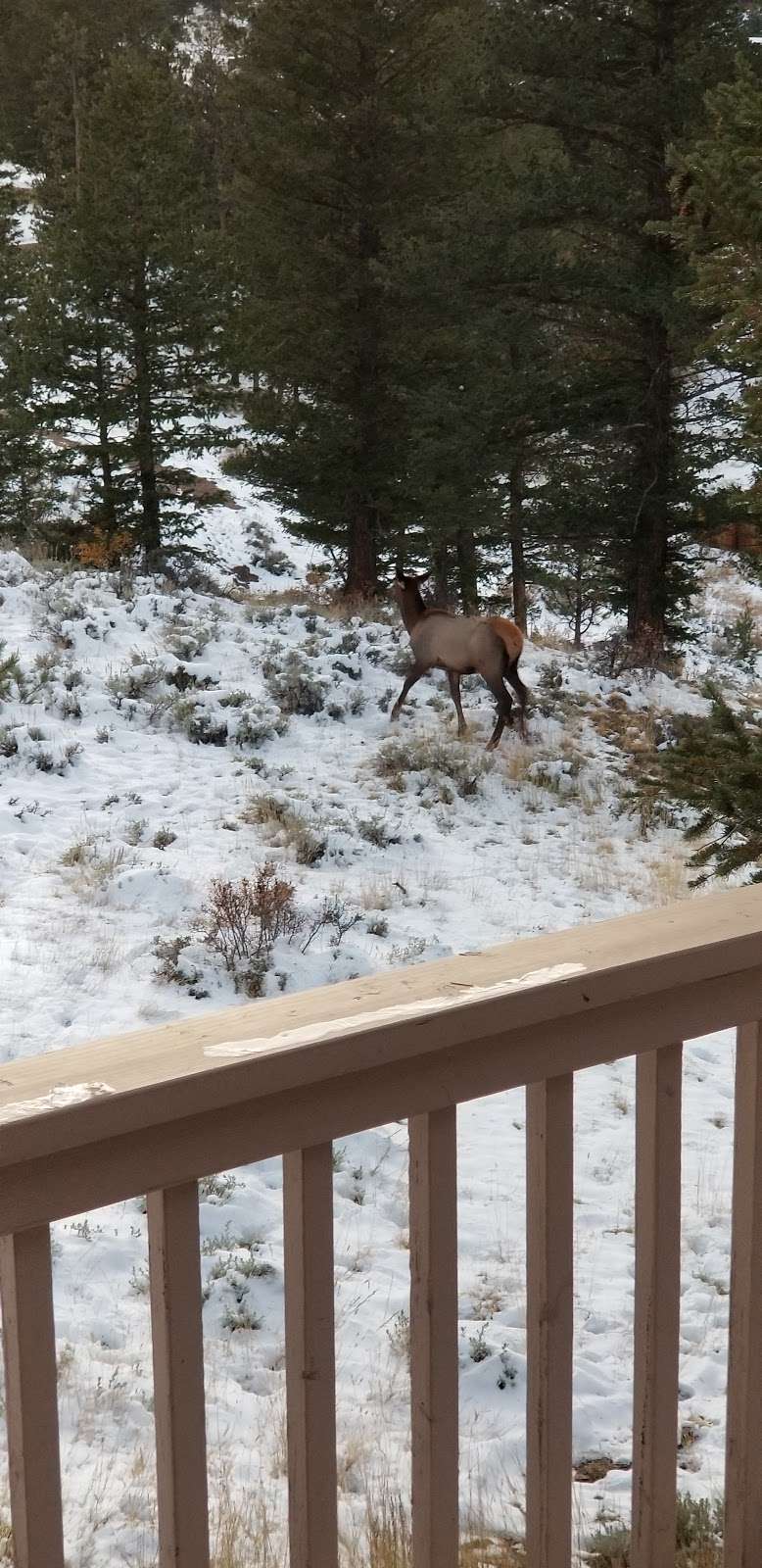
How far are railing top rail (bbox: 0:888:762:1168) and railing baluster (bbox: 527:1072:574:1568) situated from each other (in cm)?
7

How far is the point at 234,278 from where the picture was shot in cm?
1905

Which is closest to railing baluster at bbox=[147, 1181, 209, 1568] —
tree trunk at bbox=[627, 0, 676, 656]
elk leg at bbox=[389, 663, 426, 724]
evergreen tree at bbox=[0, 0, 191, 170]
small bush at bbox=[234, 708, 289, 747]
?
small bush at bbox=[234, 708, 289, 747]

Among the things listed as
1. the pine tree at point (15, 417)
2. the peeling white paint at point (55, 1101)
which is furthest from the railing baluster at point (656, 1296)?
the pine tree at point (15, 417)

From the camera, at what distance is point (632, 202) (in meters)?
16.1

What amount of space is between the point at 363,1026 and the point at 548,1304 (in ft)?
1.43

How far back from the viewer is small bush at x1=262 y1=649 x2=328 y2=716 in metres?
11.9

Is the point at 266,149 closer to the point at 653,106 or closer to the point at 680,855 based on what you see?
the point at 653,106

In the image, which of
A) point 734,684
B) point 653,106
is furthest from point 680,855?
point 653,106

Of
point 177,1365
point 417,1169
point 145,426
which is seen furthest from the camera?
point 145,426

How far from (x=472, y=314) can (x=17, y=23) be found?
90.8 ft

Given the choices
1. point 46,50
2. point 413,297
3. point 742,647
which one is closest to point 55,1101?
point 413,297

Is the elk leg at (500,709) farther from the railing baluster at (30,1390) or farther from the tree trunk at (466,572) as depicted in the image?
the railing baluster at (30,1390)

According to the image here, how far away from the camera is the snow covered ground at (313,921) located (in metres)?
3.41

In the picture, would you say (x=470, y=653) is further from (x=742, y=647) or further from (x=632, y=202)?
(x=742, y=647)
